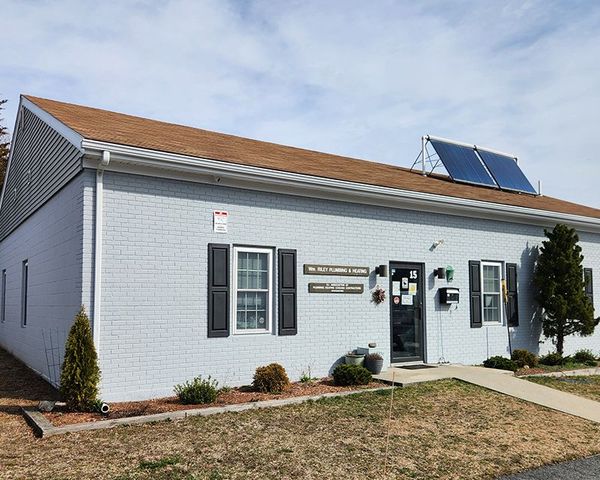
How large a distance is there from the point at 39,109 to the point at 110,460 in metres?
8.21

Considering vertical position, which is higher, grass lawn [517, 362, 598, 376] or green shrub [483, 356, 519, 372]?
green shrub [483, 356, 519, 372]

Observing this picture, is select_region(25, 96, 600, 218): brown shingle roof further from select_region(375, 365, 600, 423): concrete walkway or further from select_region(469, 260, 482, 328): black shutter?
select_region(375, 365, 600, 423): concrete walkway

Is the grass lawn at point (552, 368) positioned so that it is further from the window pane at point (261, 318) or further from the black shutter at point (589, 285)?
the window pane at point (261, 318)

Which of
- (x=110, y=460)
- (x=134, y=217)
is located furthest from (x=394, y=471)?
(x=134, y=217)

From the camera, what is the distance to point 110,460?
5852 mm

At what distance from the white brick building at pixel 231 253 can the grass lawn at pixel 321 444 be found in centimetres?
181

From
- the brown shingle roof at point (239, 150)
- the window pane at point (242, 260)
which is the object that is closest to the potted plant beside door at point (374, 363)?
the window pane at point (242, 260)

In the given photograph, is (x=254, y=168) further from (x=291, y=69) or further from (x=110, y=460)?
(x=110, y=460)

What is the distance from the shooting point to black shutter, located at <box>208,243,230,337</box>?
31.2ft

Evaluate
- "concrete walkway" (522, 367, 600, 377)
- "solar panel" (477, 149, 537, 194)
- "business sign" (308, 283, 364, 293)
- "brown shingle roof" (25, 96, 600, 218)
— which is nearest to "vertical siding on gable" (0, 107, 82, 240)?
"brown shingle roof" (25, 96, 600, 218)

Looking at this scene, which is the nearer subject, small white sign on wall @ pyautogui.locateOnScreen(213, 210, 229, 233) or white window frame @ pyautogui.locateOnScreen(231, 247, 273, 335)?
small white sign on wall @ pyautogui.locateOnScreen(213, 210, 229, 233)

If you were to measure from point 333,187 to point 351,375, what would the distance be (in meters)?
3.53

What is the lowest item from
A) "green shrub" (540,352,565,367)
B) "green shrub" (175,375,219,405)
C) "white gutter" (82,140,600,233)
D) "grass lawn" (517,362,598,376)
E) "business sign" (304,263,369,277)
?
"grass lawn" (517,362,598,376)

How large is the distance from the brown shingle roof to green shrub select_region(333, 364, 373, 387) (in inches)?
144
